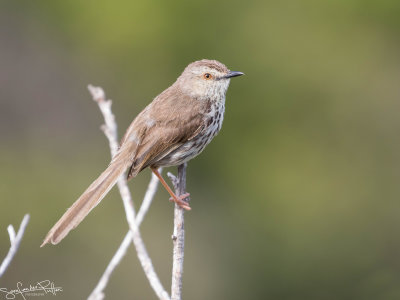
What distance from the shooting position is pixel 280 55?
41.2ft

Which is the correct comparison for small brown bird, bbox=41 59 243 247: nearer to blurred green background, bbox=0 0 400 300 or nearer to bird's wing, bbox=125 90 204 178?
bird's wing, bbox=125 90 204 178

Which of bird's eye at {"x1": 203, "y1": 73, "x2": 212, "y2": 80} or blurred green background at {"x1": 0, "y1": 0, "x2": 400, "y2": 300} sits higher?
bird's eye at {"x1": 203, "y1": 73, "x2": 212, "y2": 80}

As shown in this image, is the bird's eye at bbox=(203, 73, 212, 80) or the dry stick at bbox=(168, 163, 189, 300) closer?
the dry stick at bbox=(168, 163, 189, 300)

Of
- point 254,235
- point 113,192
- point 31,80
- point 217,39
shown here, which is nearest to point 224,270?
point 254,235

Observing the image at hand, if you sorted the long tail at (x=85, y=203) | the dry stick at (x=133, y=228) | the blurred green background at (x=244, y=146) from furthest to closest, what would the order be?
1. the blurred green background at (x=244, y=146)
2. the long tail at (x=85, y=203)
3. the dry stick at (x=133, y=228)

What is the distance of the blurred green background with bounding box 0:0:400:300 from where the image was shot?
39.2ft

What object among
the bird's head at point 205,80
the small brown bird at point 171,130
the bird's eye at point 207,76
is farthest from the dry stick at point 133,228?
the bird's eye at point 207,76

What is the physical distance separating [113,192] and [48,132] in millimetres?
1876

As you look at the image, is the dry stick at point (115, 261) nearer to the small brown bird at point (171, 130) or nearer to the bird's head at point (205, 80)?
the small brown bird at point (171, 130)

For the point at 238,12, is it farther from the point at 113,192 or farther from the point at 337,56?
the point at 113,192

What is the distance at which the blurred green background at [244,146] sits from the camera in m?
11.9

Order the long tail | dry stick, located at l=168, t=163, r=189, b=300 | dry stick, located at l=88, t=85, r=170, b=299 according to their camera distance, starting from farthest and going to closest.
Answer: the long tail
dry stick, located at l=168, t=163, r=189, b=300
dry stick, located at l=88, t=85, r=170, b=299

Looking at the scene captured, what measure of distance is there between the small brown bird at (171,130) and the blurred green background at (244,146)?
16.8 feet

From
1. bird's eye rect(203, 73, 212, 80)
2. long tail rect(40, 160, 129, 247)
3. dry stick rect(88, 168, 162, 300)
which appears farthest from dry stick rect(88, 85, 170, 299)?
bird's eye rect(203, 73, 212, 80)
